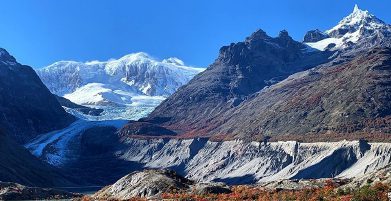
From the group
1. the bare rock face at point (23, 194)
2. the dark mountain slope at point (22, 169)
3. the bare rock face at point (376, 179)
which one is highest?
the dark mountain slope at point (22, 169)

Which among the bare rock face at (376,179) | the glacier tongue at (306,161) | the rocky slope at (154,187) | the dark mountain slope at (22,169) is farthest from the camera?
the glacier tongue at (306,161)

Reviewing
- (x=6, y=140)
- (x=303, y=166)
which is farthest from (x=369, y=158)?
(x=6, y=140)

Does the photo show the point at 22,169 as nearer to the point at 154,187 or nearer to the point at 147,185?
the point at 147,185

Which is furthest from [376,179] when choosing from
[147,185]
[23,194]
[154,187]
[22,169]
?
[22,169]

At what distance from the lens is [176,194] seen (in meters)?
51.0

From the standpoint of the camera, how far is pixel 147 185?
5722cm

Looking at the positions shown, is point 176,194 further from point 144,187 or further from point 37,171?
point 37,171

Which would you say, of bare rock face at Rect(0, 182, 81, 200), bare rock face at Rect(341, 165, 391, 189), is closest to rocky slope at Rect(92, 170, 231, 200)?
bare rock face at Rect(0, 182, 81, 200)

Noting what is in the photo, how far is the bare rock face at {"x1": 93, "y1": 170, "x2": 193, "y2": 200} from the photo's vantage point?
55.7 m

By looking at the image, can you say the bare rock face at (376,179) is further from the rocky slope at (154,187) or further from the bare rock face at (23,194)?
the bare rock face at (23,194)

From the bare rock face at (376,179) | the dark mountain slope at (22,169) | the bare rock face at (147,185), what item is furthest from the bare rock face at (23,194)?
the dark mountain slope at (22,169)

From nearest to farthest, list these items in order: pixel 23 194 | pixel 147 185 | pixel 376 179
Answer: pixel 376 179 < pixel 147 185 < pixel 23 194

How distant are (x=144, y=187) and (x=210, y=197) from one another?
33.5 ft

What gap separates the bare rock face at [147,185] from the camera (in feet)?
183
